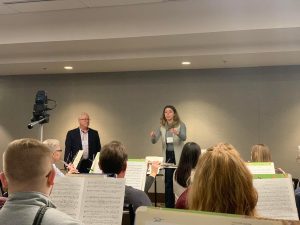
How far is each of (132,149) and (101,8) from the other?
284 centimetres

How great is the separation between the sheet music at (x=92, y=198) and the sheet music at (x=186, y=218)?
2.86 feet

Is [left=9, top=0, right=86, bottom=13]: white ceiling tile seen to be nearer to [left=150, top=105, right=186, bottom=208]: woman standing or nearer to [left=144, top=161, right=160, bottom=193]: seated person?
[left=150, top=105, right=186, bottom=208]: woman standing

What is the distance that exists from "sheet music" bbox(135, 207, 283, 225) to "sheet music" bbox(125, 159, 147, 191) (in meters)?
1.93

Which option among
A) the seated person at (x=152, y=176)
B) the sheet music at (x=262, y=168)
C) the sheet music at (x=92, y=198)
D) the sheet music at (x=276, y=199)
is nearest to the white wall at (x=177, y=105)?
the seated person at (x=152, y=176)

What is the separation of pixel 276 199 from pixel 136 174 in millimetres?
1252

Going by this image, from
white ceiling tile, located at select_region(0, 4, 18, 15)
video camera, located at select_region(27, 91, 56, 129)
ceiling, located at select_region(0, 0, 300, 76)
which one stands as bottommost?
video camera, located at select_region(27, 91, 56, 129)

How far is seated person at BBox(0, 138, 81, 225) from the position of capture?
1211mm

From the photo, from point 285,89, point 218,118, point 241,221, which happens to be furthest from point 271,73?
point 241,221

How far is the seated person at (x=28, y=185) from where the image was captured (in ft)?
3.97

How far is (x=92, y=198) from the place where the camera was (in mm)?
2035

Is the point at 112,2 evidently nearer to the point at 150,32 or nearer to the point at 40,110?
the point at 150,32

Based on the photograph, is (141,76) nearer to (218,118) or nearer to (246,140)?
(218,118)

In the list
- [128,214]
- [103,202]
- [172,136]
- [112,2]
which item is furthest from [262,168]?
[112,2]

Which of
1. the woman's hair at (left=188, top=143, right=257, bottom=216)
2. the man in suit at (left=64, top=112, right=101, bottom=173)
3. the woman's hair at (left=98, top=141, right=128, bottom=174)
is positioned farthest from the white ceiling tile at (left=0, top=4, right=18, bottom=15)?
the woman's hair at (left=188, top=143, right=257, bottom=216)
